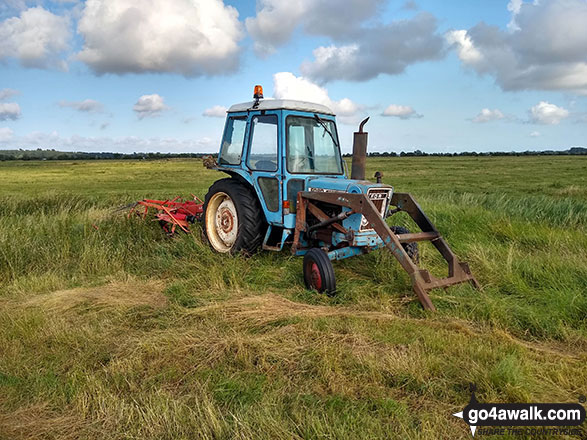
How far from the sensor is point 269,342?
403 cm

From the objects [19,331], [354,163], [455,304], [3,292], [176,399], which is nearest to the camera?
[176,399]

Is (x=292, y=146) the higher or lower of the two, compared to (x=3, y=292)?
higher

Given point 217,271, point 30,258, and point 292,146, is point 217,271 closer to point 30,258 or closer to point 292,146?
point 292,146

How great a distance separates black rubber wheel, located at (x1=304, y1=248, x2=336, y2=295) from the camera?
5336mm

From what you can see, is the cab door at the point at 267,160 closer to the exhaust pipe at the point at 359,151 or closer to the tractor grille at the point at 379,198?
the exhaust pipe at the point at 359,151

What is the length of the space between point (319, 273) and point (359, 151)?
5.58ft

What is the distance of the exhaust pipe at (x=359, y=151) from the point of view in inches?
233

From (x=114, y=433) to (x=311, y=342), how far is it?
1713 millimetres

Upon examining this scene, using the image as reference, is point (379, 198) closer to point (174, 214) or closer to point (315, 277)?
point (315, 277)

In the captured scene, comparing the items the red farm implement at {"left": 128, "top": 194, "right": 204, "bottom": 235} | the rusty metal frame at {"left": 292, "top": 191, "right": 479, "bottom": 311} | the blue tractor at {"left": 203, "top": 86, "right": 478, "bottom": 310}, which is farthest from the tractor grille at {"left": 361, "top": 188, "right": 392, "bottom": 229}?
the red farm implement at {"left": 128, "top": 194, "right": 204, "bottom": 235}

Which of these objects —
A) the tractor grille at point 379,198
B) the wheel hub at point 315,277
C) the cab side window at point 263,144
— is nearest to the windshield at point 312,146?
the cab side window at point 263,144

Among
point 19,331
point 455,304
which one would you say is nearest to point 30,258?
point 19,331
